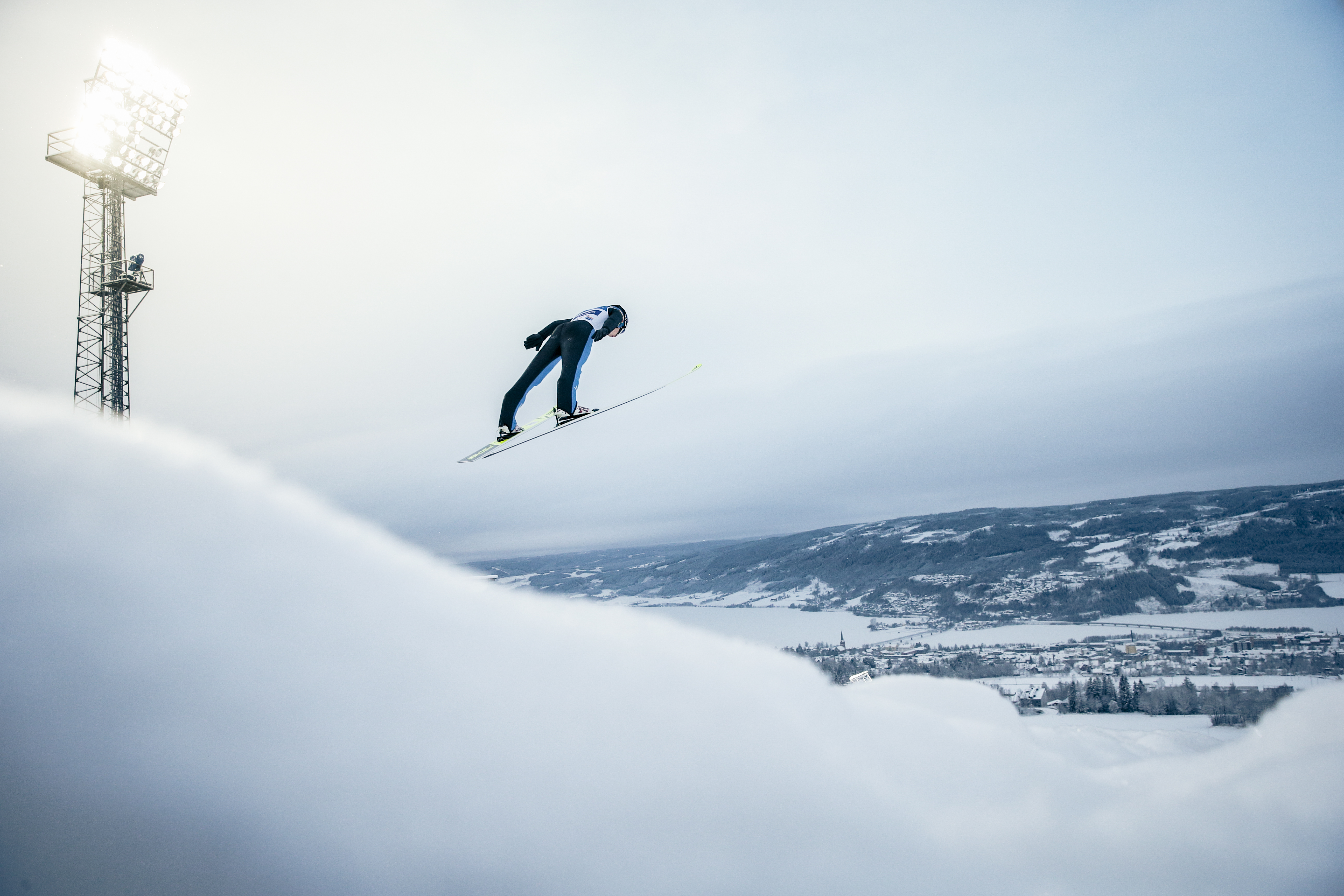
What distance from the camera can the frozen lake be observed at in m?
66.6


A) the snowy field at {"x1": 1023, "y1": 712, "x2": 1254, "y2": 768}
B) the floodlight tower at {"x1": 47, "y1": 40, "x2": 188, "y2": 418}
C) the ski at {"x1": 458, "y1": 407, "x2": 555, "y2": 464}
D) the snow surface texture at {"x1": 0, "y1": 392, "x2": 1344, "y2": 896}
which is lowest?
the snowy field at {"x1": 1023, "y1": 712, "x2": 1254, "y2": 768}

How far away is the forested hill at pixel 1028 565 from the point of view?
295 ft

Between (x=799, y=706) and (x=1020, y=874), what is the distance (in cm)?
432

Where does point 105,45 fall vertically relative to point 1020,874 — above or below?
above

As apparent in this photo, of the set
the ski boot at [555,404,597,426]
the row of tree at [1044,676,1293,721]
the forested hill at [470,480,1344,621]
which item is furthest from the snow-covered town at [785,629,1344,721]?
the ski boot at [555,404,597,426]

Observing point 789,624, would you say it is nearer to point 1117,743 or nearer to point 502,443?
point 1117,743

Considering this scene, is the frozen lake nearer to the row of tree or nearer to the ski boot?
the row of tree

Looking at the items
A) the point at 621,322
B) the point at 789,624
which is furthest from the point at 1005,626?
the point at 621,322

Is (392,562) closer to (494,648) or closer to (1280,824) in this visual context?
(494,648)

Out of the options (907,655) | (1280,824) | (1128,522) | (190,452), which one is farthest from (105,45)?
(1128,522)

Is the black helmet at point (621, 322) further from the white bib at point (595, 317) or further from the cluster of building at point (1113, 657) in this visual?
the cluster of building at point (1113, 657)

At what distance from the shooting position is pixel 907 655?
200 feet

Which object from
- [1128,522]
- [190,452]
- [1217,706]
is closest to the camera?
[190,452]

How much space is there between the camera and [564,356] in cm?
749
